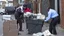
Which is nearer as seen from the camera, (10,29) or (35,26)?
(10,29)

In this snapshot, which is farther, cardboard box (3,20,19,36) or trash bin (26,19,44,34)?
trash bin (26,19,44,34)

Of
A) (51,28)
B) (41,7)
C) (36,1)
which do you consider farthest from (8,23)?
(36,1)

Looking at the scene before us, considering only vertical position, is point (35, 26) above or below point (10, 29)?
below

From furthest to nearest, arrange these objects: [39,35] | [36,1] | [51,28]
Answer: [36,1]
[51,28]
[39,35]

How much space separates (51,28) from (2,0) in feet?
110

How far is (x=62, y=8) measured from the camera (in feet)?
57.4

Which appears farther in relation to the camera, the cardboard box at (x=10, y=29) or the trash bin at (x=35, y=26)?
the trash bin at (x=35, y=26)

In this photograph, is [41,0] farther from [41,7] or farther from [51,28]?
[51,28]

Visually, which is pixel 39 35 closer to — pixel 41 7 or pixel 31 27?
pixel 31 27

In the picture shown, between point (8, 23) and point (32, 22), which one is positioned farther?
point (32, 22)

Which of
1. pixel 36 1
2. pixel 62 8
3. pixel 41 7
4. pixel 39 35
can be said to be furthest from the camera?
pixel 36 1

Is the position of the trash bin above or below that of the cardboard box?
below

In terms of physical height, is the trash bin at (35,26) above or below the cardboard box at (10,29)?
below

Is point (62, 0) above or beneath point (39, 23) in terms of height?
above
